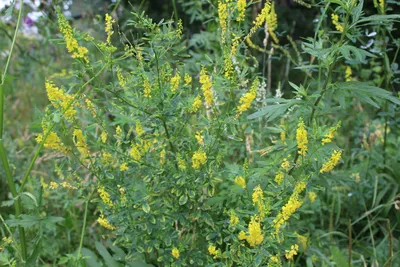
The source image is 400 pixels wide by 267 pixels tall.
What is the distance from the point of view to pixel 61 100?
191 centimetres

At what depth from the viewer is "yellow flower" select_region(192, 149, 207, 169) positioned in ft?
6.24

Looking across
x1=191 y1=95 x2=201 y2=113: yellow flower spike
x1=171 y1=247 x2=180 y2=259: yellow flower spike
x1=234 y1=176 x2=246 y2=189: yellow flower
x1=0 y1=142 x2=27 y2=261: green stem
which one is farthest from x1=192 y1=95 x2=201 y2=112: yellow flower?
x1=0 y1=142 x2=27 y2=261: green stem

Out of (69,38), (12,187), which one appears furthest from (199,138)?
(12,187)

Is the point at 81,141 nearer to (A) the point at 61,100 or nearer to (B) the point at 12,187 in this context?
(A) the point at 61,100

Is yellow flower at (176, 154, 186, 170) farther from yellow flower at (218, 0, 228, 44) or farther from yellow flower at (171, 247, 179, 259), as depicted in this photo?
yellow flower at (218, 0, 228, 44)

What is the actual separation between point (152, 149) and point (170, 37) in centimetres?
44

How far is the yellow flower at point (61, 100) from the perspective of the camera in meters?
1.85

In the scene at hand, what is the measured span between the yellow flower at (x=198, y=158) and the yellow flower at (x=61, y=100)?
436 millimetres

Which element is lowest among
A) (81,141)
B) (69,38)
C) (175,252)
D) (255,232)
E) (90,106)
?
(175,252)

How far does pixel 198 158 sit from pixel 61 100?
50cm

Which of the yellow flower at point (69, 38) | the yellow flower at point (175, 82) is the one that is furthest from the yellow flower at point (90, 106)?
the yellow flower at point (175, 82)

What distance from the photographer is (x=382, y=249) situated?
2.69 metres

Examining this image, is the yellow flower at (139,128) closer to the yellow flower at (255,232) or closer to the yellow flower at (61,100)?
the yellow flower at (61,100)

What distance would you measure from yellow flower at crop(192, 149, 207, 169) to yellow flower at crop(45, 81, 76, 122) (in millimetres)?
436
